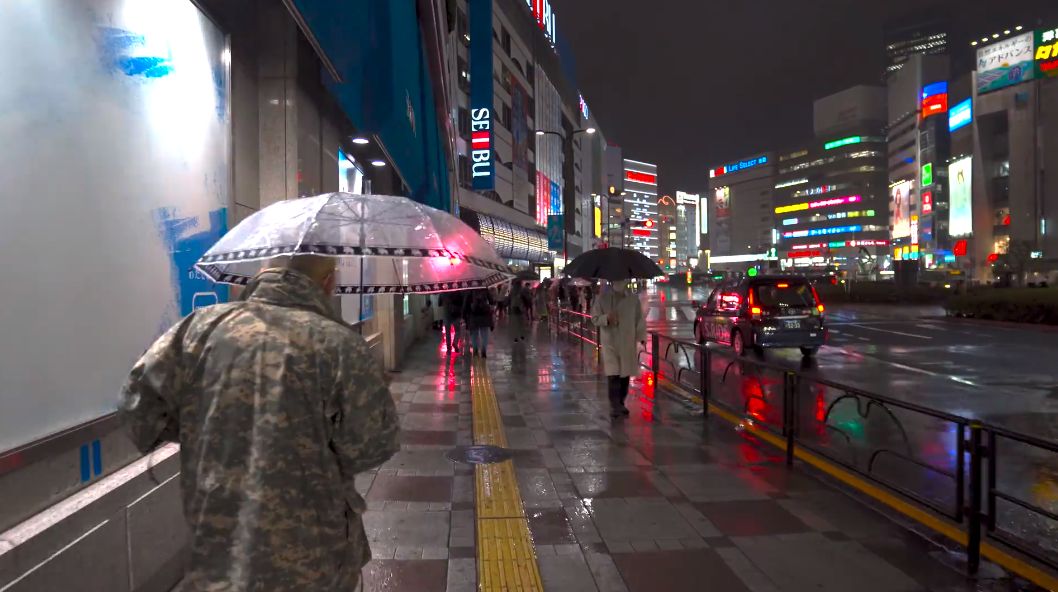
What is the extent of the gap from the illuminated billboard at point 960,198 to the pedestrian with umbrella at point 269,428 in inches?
3794

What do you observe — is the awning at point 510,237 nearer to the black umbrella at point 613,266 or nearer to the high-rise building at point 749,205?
the black umbrella at point 613,266

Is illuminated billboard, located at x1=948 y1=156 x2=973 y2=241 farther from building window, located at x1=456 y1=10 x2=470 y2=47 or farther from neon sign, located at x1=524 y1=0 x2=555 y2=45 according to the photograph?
building window, located at x1=456 y1=10 x2=470 y2=47

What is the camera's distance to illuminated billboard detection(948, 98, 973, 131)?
8256cm

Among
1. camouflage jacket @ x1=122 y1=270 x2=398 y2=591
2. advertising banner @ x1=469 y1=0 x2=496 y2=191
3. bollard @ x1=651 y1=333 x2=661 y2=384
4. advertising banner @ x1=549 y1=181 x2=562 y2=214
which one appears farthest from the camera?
advertising banner @ x1=549 y1=181 x2=562 y2=214

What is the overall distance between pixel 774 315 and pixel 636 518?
10579 mm

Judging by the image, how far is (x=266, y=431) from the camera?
198 cm

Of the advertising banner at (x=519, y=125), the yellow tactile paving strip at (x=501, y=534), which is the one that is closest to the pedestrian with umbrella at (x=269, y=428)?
the yellow tactile paving strip at (x=501, y=534)

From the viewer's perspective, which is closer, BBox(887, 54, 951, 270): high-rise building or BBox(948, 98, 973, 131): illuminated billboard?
BBox(948, 98, 973, 131): illuminated billboard

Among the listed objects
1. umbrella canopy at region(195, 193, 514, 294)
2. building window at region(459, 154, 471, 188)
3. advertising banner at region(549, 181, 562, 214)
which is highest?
advertising banner at region(549, 181, 562, 214)

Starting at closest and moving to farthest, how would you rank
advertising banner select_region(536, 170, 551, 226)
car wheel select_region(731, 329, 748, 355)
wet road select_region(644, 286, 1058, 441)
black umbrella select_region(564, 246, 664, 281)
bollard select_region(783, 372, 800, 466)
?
bollard select_region(783, 372, 800, 466) < black umbrella select_region(564, 246, 664, 281) < wet road select_region(644, 286, 1058, 441) < car wheel select_region(731, 329, 748, 355) < advertising banner select_region(536, 170, 551, 226)

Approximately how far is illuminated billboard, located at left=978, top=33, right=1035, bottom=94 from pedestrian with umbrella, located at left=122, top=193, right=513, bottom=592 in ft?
303

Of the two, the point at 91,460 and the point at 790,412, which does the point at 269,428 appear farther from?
the point at 790,412

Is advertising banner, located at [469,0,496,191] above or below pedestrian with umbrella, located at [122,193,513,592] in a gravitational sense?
above

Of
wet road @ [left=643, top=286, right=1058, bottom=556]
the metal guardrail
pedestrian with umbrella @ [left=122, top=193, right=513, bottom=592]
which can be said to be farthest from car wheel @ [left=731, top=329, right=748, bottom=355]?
pedestrian with umbrella @ [left=122, top=193, right=513, bottom=592]
